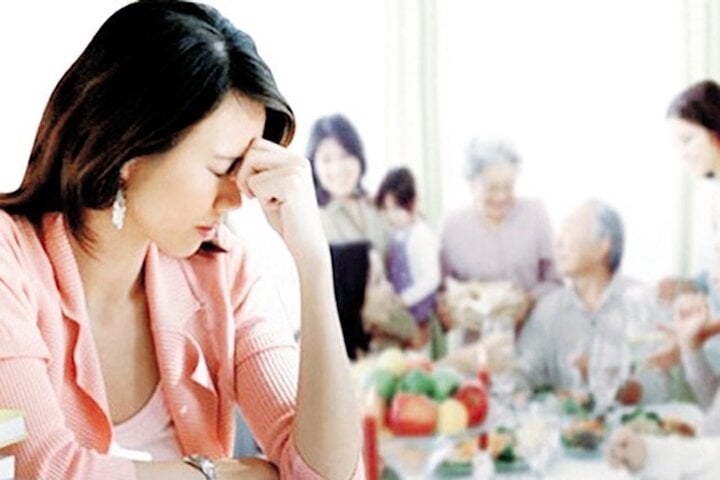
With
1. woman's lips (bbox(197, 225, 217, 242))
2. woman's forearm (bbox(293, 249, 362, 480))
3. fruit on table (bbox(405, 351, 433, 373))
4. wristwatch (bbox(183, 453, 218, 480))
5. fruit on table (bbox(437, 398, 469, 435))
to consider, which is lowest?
fruit on table (bbox(437, 398, 469, 435))

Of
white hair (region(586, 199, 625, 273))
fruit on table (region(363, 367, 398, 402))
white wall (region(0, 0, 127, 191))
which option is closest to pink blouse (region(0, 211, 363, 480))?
white wall (region(0, 0, 127, 191))

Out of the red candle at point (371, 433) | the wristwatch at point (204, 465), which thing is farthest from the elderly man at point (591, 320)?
the wristwatch at point (204, 465)

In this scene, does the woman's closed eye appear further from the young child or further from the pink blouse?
the young child

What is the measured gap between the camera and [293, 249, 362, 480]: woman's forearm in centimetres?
141

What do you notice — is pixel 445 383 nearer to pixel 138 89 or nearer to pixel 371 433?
pixel 371 433

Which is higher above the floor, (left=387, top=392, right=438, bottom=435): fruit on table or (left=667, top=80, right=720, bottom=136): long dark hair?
(left=667, top=80, right=720, bottom=136): long dark hair

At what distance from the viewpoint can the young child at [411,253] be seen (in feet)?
8.73

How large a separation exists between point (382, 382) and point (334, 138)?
1.78 ft

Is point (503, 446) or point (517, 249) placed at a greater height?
point (517, 249)

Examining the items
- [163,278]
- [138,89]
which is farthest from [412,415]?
[138,89]

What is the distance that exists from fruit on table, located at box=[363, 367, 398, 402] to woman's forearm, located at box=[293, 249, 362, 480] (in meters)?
1.23

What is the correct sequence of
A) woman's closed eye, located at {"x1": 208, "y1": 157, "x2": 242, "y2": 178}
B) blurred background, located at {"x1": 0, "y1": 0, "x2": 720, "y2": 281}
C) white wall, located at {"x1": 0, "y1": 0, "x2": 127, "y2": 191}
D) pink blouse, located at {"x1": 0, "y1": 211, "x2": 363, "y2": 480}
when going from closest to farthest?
pink blouse, located at {"x1": 0, "y1": 211, "x2": 363, "y2": 480}
woman's closed eye, located at {"x1": 208, "y1": 157, "x2": 242, "y2": 178}
white wall, located at {"x1": 0, "y1": 0, "x2": 127, "y2": 191}
blurred background, located at {"x1": 0, "y1": 0, "x2": 720, "y2": 281}

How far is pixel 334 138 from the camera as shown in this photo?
2.64 metres

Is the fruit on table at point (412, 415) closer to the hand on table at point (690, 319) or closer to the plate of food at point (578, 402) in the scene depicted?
the plate of food at point (578, 402)
